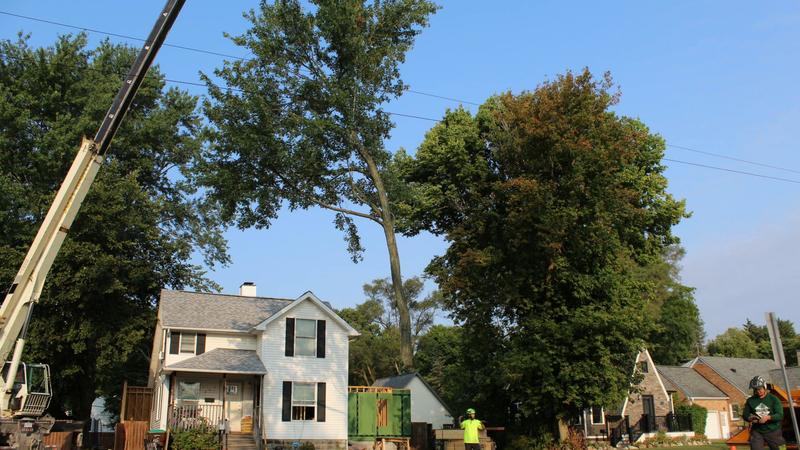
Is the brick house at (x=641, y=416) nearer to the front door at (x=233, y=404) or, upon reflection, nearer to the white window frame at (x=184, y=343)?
the front door at (x=233, y=404)

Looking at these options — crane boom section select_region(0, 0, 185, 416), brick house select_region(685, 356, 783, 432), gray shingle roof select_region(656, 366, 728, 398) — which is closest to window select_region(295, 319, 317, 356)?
crane boom section select_region(0, 0, 185, 416)

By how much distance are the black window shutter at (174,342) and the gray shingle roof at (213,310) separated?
0.57 metres

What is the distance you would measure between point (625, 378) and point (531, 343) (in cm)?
423

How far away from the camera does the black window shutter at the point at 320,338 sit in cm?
3173

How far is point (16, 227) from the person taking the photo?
36.4 m

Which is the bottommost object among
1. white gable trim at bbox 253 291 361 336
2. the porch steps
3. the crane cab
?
the porch steps

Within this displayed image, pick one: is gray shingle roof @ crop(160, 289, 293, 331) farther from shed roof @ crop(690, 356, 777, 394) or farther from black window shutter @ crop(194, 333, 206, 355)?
shed roof @ crop(690, 356, 777, 394)

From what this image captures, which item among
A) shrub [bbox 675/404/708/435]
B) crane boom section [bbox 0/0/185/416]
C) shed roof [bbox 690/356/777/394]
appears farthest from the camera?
shed roof [bbox 690/356/777/394]

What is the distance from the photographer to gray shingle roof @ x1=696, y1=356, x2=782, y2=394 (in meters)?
51.2

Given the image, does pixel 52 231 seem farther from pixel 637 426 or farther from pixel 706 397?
pixel 706 397

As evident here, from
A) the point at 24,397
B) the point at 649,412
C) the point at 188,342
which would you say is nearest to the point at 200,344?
the point at 188,342

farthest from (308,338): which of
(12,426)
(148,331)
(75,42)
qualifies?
(75,42)

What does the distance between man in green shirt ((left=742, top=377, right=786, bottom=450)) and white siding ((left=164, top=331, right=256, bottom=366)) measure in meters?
24.4

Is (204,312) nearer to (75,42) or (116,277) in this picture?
(116,277)
